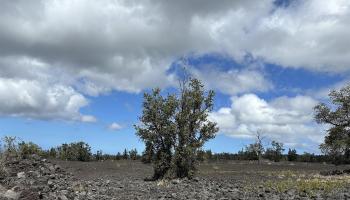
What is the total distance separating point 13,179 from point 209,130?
470 inches

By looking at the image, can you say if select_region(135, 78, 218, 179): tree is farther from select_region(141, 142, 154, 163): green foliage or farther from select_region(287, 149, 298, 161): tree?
select_region(287, 149, 298, 161): tree

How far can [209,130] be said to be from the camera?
33.6 m

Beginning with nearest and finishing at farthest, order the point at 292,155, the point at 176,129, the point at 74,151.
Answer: the point at 176,129, the point at 74,151, the point at 292,155

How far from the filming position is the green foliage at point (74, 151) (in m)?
62.5

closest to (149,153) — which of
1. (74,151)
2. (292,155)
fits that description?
(74,151)

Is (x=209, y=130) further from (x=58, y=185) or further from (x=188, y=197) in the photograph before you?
(x=188, y=197)

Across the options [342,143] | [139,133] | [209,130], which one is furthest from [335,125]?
[139,133]

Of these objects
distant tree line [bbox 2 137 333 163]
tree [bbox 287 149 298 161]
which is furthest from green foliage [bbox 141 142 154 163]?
tree [bbox 287 149 298 161]

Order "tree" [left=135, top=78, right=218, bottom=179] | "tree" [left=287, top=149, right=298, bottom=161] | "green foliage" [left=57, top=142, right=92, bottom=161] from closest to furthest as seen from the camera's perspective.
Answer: "tree" [left=135, top=78, right=218, bottom=179]
"green foliage" [left=57, top=142, right=92, bottom=161]
"tree" [left=287, top=149, right=298, bottom=161]

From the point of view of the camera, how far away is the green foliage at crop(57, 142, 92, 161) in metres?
62.5

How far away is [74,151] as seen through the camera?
2470 inches

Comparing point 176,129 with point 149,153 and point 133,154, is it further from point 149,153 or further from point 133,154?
point 133,154

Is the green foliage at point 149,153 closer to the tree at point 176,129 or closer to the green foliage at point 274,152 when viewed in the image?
the tree at point 176,129

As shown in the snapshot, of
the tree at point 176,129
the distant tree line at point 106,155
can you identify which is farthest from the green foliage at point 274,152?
the tree at point 176,129
